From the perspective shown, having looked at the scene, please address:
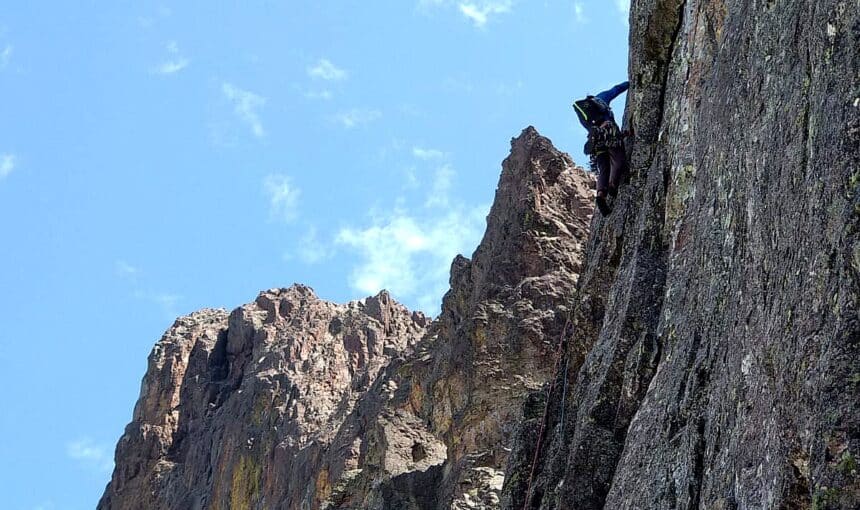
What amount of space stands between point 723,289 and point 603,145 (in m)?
7.31

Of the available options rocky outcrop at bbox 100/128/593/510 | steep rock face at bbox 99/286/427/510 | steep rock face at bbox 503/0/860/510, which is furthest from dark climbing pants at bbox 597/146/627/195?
steep rock face at bbox 99/286/427/510

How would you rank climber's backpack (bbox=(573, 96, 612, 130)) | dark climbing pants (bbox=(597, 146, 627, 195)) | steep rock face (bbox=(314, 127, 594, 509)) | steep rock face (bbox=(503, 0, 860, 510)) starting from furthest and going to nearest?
steep rock face (bbox=(314, 127, 594, 509))
climber's backpack (bbox=(573, 96, 612, 130))
dark climbing pants (bbox=(597, 146, 627, 195))
steep rock face (bbox=(503, 0, 860, 510))

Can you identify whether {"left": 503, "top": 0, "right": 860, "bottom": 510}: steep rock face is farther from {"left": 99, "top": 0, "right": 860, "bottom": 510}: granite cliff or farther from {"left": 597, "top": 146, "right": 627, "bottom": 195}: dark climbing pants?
{"left": 597, "top": 146, "right": 627, "bottom": 195}: dark climbing pants

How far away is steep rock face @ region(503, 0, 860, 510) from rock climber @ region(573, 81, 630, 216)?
0.96 ft

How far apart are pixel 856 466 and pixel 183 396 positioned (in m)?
74.2

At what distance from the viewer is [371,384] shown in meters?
55.2

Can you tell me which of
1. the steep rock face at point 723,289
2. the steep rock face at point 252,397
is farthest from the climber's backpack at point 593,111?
the steep rock face at point 252,397

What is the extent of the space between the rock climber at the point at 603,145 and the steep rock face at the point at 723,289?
0.96 feet

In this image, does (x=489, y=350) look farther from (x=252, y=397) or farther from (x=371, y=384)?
(x=252, y=397)

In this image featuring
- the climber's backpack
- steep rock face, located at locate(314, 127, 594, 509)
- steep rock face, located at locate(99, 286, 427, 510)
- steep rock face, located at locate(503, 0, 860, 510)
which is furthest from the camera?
steep rock face, located at locate(99, 286, 427, 510)

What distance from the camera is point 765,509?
812cm

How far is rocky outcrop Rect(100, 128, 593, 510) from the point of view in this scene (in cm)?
3309

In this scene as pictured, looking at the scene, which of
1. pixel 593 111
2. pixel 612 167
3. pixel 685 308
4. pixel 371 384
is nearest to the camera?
pixel 685 308

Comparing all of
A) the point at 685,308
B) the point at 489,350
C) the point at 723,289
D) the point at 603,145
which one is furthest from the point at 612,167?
the point at 489,350
